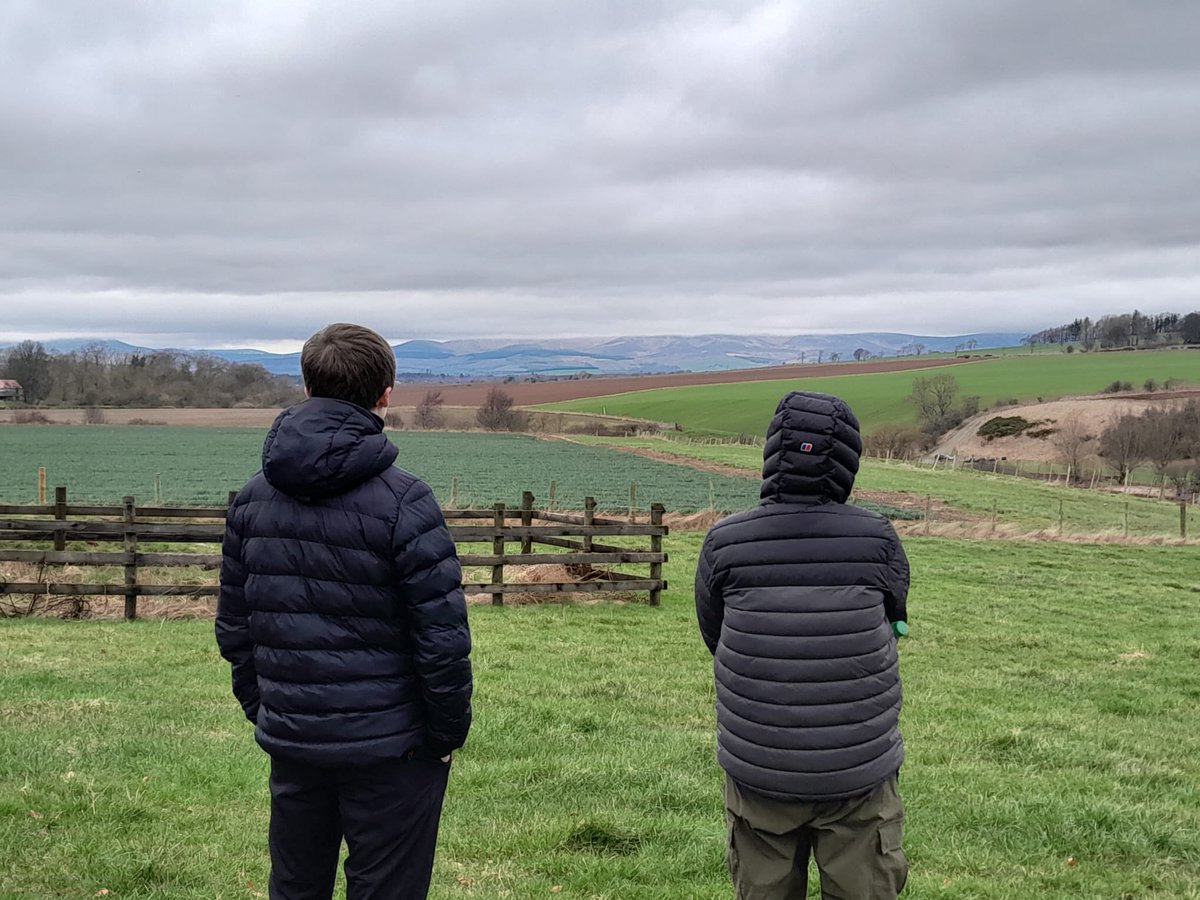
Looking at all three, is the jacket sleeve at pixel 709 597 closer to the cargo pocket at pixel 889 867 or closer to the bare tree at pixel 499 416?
the cargo pocket at pixel 889 867

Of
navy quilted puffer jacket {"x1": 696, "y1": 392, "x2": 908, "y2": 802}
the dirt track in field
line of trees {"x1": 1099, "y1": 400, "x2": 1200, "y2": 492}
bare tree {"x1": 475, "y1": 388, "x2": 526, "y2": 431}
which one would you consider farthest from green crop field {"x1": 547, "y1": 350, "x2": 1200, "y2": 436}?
navy quilted puffer jacket {"x1": 696, "y1": 392, "x2": 908, "y2": 802}

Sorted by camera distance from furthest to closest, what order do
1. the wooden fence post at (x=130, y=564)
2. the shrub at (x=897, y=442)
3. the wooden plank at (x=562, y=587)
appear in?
the shrub at (x=897, y=442), the wooden plank at (x=562, y=587), the wooden fence post at (x=130, y=564)

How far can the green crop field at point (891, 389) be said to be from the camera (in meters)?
83.0

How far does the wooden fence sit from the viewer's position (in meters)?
11.3

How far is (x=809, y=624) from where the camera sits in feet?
9.48

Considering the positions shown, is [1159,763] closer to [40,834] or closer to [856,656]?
[856,656]

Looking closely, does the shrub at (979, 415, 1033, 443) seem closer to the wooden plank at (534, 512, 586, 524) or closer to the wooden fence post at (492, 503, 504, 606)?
the wooden plank at (534, 512, 586, 524)

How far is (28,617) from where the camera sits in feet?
37.8

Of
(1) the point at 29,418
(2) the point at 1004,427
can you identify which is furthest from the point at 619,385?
(1) the point at 29,418

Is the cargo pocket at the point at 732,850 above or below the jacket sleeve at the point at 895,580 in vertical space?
below

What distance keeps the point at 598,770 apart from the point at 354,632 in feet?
11.3

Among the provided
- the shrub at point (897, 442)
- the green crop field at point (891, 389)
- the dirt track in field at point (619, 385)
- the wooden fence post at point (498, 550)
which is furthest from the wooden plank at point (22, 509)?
the dirt track in field at point (619, 385)

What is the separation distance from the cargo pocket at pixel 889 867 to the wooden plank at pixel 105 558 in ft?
32.3

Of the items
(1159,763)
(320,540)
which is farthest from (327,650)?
(1159,763)
